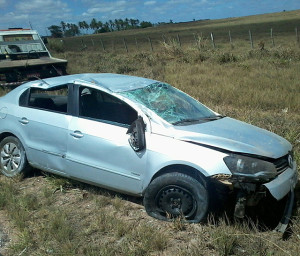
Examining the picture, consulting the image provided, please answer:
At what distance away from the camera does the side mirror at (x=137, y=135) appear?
379 cm

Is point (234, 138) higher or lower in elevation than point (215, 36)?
lower

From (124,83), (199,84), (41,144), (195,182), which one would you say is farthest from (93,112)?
(199,84)

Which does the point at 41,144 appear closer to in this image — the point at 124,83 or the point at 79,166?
the point at 79,166

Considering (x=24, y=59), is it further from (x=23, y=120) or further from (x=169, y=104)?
(x=169, y=104)

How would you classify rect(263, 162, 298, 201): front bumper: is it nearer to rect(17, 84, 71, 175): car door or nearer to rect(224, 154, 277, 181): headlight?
rect(224, 154, 277, 181): headlight

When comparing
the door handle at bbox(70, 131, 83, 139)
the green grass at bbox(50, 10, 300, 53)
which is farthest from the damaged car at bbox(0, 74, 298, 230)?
the green grass at bbox(50, 10, 300, 53)

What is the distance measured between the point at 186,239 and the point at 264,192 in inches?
33.2

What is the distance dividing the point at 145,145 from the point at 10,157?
2318mm

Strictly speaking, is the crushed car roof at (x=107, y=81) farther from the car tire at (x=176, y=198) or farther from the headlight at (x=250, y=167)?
the headlight at (x=250, y=167)

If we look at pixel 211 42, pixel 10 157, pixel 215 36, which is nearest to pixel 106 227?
pixel 10 157

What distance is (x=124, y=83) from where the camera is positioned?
15.1 ft

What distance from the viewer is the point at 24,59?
1278 centimetres

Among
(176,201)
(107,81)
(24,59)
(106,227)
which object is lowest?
(106,227)

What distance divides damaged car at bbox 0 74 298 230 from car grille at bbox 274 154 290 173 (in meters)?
0.01
